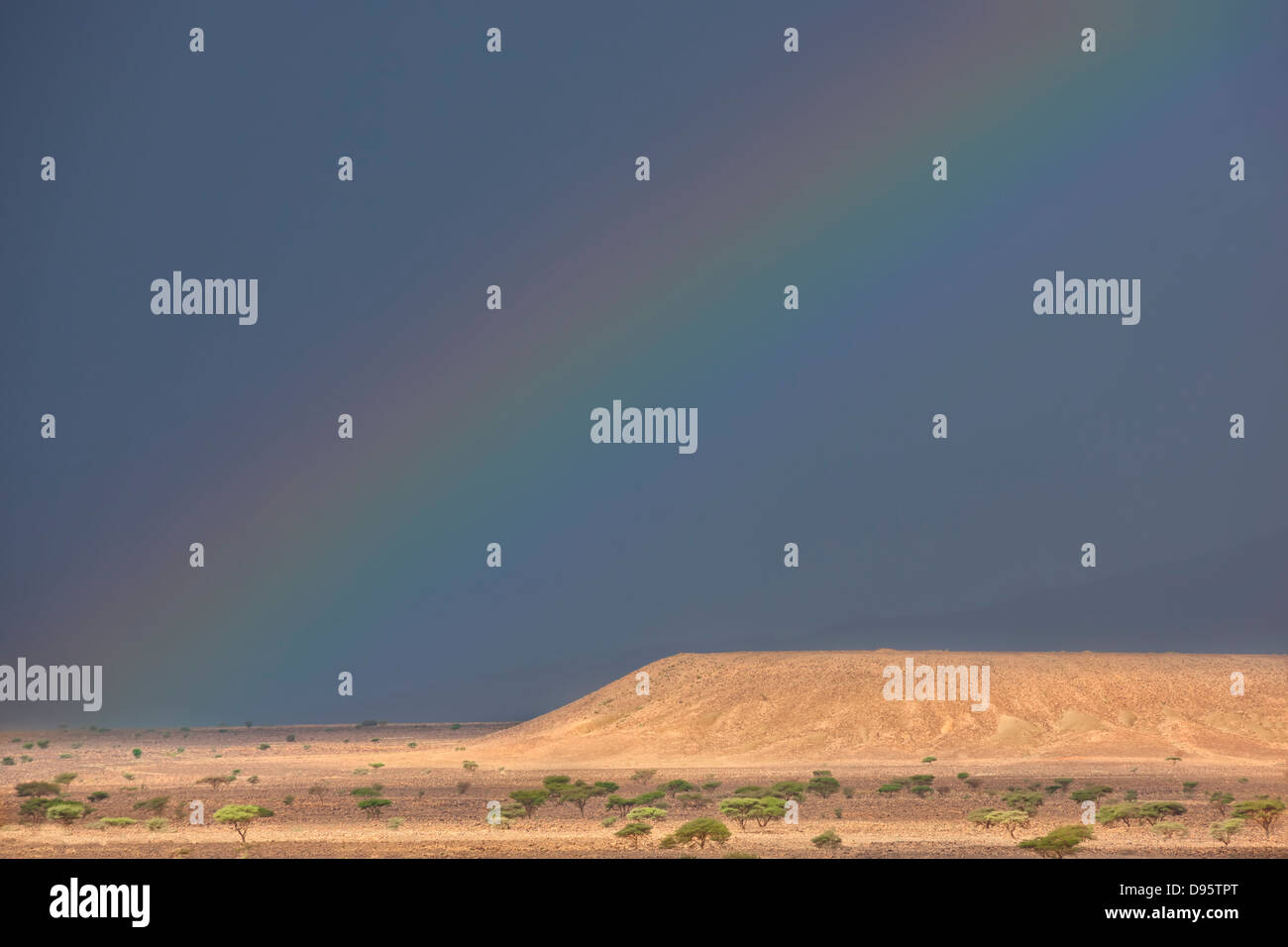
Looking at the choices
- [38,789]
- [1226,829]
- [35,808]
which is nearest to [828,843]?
[1226,829]

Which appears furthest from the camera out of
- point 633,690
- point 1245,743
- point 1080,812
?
point 633,690

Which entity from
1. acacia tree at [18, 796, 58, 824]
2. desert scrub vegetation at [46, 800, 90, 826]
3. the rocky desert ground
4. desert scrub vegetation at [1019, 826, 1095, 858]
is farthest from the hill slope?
desert scrub vegetation at [1019, 826, 1095, 858]

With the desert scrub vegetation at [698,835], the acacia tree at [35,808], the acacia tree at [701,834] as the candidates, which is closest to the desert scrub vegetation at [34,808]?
the acacia tree at [35,808]

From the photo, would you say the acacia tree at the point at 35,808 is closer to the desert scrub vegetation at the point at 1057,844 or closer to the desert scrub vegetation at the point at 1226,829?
the desert scrub vegetation at the point at 1057,844

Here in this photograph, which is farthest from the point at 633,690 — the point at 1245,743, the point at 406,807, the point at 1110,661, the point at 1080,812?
the point at 1080,812

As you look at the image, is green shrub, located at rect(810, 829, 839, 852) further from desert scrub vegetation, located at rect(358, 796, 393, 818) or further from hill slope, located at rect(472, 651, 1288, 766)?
hill slope, located at rect(472, 651, 1288, 766)
